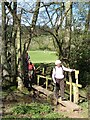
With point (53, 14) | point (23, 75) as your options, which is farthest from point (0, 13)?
point (23, 75)

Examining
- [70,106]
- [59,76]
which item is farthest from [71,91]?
[70,106]

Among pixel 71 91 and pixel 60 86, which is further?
pixel 71 91

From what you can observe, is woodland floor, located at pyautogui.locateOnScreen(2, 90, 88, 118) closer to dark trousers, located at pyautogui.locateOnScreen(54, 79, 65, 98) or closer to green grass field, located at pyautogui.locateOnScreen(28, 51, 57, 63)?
dark trousers, located at pyautogui.locateOnScreen(54, 79, 65, 98)

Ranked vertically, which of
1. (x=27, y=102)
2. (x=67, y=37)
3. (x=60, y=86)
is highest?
(x=67, y=37)

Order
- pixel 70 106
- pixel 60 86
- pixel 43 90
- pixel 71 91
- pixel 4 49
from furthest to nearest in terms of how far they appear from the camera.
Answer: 1. pixel 4 49
2. pixel 43 90
3. pixel 71 91
4. pixel 60 86
5. pixel 70 106

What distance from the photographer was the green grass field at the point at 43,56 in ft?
19.7

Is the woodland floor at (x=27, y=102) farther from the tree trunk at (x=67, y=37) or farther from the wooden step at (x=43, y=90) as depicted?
the tree trunk at (x=67, y=37)

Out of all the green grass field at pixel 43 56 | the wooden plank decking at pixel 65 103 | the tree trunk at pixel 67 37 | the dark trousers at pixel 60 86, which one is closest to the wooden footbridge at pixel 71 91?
the wooden plank decking at pixel 65 103

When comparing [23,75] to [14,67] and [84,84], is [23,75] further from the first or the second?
[84,84]

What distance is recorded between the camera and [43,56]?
6145 mm

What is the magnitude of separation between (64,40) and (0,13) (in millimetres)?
1909

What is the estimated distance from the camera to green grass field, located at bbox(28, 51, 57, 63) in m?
6.01

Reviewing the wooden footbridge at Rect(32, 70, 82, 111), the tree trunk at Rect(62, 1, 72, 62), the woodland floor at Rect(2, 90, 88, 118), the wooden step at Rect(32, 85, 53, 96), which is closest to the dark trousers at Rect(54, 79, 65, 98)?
the wooden footbridge at Rect(32, 70, 82, 111)

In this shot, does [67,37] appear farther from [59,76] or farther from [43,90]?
[59,76]
